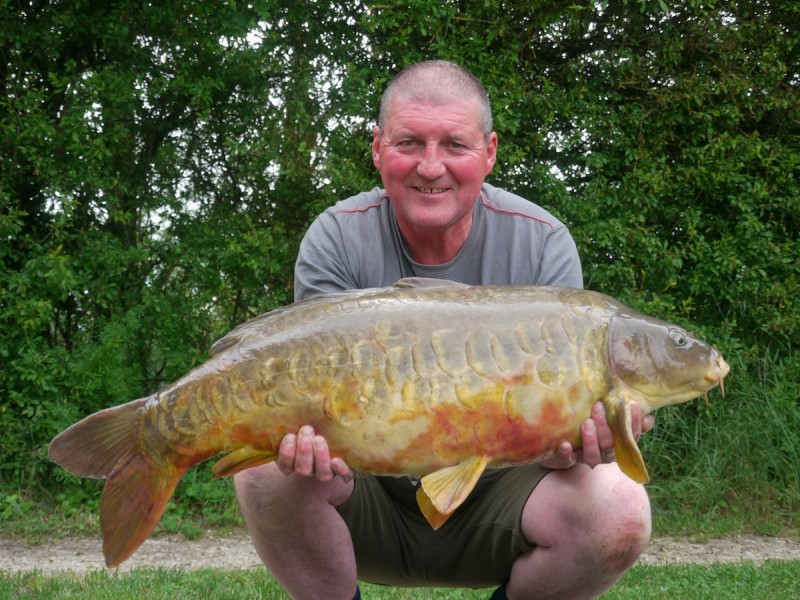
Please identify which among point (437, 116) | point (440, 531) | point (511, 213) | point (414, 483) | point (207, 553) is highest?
point (437, 116)

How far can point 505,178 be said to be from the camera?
16.1ft

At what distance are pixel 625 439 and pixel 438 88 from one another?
100 centimetres

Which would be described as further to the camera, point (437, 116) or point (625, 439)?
point (437, 116)

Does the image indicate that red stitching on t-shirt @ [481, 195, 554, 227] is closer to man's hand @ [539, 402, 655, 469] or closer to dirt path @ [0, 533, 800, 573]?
man's hand @ [539, 402, 655, 469]

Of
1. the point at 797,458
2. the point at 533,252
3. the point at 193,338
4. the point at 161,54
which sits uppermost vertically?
the point at 161,54

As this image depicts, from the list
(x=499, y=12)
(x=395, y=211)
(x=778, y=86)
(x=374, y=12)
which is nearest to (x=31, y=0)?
(x=374, y=12)

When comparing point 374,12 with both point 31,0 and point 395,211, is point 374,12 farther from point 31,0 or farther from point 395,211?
point 395,211

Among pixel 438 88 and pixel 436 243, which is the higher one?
pixel 438 88

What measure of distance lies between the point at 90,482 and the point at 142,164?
5.47 feet

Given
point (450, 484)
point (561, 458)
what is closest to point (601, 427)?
point (561, 458)

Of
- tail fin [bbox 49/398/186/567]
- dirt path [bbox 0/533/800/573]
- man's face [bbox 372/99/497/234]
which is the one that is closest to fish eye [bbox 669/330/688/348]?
man's face [bbox 372/99/497/234]

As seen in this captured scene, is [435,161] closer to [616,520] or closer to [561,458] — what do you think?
[561,458]

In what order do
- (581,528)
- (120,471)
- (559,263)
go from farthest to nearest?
1. (559,263)
2. (581,528)
3. (120,471)

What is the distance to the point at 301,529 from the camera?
2.09 meters
